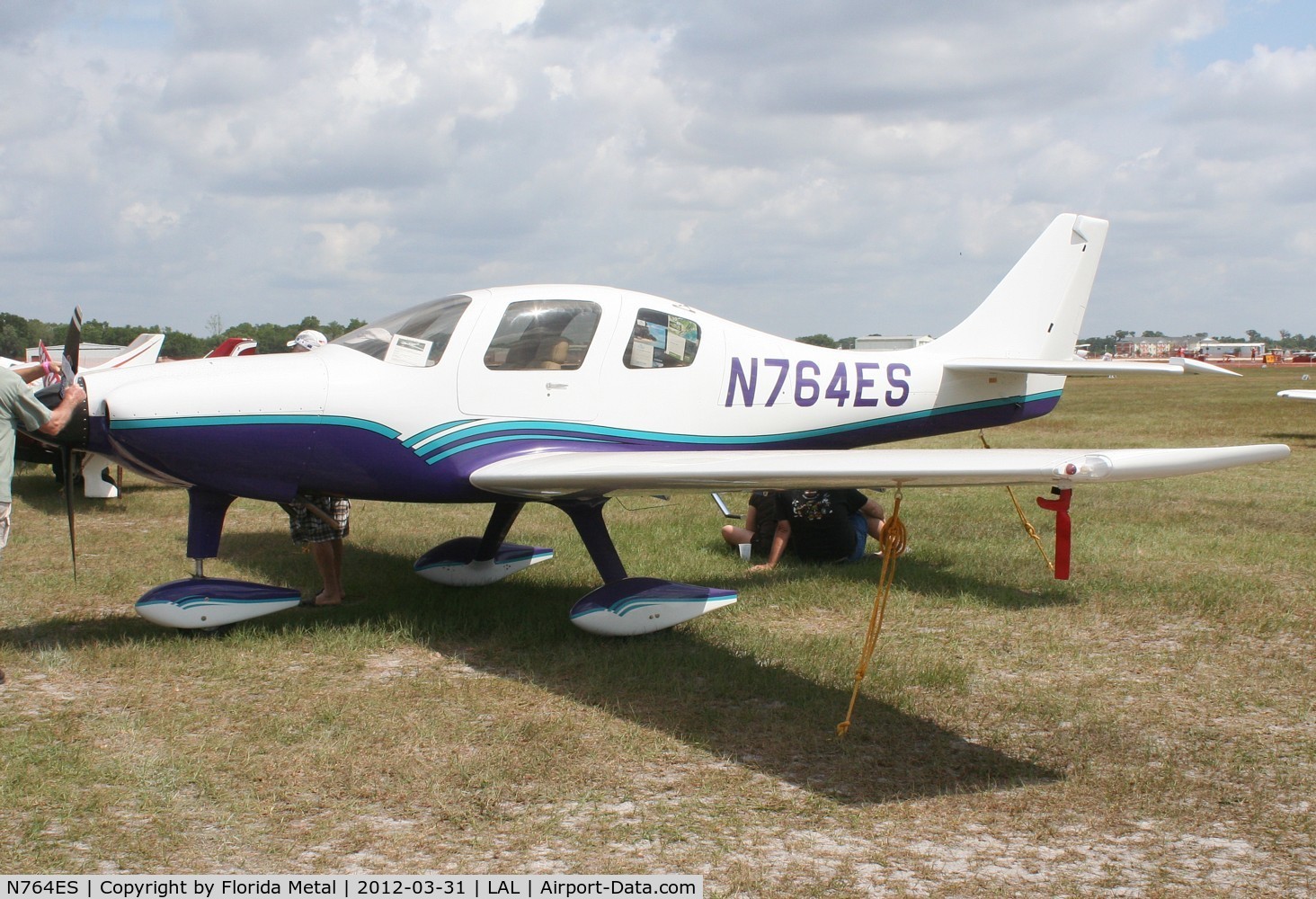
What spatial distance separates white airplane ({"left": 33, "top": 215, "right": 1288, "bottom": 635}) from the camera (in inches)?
212

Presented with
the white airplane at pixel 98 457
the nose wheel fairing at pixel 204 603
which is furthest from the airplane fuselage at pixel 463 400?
the white airplane at pixel 98 457

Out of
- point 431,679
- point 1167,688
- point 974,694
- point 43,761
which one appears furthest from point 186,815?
point 1167,688

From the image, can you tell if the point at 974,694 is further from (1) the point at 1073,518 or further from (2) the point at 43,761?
(1) the point at 1073,518

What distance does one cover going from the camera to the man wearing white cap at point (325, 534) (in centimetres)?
680

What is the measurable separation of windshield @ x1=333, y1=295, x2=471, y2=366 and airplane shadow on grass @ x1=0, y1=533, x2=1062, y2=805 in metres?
1.65

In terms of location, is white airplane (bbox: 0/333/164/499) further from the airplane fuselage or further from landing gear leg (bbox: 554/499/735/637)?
landing gear leg (bbox: 554/499/735/637)

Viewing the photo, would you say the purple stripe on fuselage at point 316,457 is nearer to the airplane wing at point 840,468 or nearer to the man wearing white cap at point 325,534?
the airplane wing at point 840,468

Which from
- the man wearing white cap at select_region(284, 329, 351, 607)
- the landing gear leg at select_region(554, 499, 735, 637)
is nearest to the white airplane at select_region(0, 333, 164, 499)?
the man wearing white cap at select_region(284, 329, 351, 607)

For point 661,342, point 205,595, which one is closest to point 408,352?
point 661,342

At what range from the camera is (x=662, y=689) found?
524 cm

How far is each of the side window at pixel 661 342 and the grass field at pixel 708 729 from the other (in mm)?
1655

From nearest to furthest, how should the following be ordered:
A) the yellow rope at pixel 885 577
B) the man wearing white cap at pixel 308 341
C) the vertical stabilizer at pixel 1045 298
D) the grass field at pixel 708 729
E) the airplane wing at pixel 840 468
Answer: the grass field at pixel 708 729, the airplane wing at pixel 840 468, the yellow rope at pixel 885 577, the man wearing white cap at pixel 308 341, the vertical stabilizer at pixel 1045 298

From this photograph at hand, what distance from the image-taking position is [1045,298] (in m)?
8.94

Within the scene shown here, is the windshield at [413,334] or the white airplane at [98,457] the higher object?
the windshield at [413,334]
